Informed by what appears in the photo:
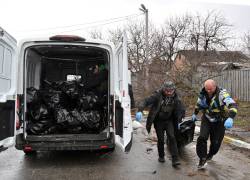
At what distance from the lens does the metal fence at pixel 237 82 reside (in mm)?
17627

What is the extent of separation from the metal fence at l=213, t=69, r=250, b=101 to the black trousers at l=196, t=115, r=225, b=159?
1286cm

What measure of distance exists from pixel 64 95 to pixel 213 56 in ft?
50.4

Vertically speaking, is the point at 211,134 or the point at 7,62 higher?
the point at 7,62

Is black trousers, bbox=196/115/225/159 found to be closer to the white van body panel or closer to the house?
the white van body panel

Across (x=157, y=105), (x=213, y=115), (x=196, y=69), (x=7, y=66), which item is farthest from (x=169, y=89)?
(x=196, y=69)

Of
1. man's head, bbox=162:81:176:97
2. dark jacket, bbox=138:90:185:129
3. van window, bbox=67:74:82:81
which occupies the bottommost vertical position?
dark jacket, bbox=138:90:185:129

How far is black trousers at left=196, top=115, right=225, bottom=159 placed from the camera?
546 centimetres

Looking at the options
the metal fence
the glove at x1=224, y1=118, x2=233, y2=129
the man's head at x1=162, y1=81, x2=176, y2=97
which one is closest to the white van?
the man's head at x1=162, y1=81, x2=176, y2=97

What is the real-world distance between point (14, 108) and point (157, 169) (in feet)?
8.53

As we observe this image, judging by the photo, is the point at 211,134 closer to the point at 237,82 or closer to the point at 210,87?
the point at 210,87

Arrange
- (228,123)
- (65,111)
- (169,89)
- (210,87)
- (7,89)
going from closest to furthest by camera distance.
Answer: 1. (228,123)
2. (210,87)
3. (7,89)
4. (169,89)
5. (65,111)

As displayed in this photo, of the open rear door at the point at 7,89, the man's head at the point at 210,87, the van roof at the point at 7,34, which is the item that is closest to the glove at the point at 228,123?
the man's head at the point at 210,87

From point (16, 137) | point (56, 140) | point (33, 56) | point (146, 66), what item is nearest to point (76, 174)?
point (56, 140)

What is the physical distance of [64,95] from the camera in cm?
675
